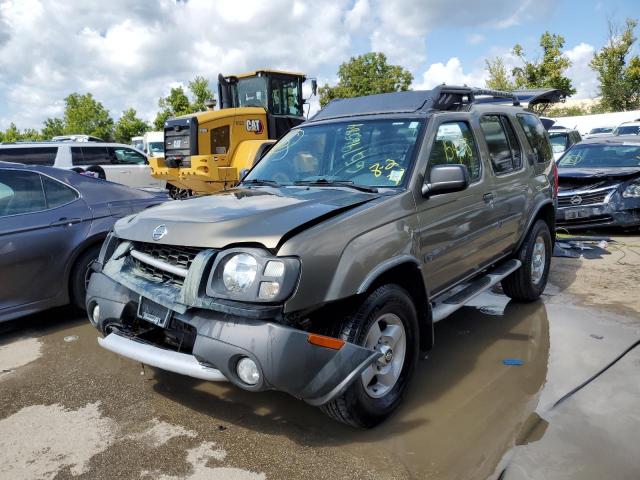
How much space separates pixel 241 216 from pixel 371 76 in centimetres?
4360

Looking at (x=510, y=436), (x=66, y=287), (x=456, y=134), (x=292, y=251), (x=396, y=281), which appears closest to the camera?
(x=292, y=251)

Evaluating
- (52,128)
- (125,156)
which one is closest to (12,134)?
(52,128)

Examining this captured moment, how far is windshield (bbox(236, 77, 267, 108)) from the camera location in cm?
1205

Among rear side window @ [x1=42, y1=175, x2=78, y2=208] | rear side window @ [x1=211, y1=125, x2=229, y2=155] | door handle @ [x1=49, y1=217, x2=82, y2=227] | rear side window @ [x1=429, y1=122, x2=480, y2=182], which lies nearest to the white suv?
rear side window @ [x1=211, y1=125, x2=229, y2=155]

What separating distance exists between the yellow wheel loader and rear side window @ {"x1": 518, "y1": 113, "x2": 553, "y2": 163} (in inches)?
228

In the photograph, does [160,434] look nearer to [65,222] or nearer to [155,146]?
[65,222]

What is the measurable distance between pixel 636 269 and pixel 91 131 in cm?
4995

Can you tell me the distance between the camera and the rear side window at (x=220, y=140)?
11.3 m

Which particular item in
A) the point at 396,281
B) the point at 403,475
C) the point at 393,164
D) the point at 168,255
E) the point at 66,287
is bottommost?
the point at 403,475

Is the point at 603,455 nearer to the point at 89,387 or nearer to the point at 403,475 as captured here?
the point at 403,475

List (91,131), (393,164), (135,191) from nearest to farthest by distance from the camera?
(393,164)
(135,191)
(91,131)

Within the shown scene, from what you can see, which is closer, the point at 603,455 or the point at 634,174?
the point at 603,455

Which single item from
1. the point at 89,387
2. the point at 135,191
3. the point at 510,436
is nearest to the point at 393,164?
the point at 510,436

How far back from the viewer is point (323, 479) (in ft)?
8.74
